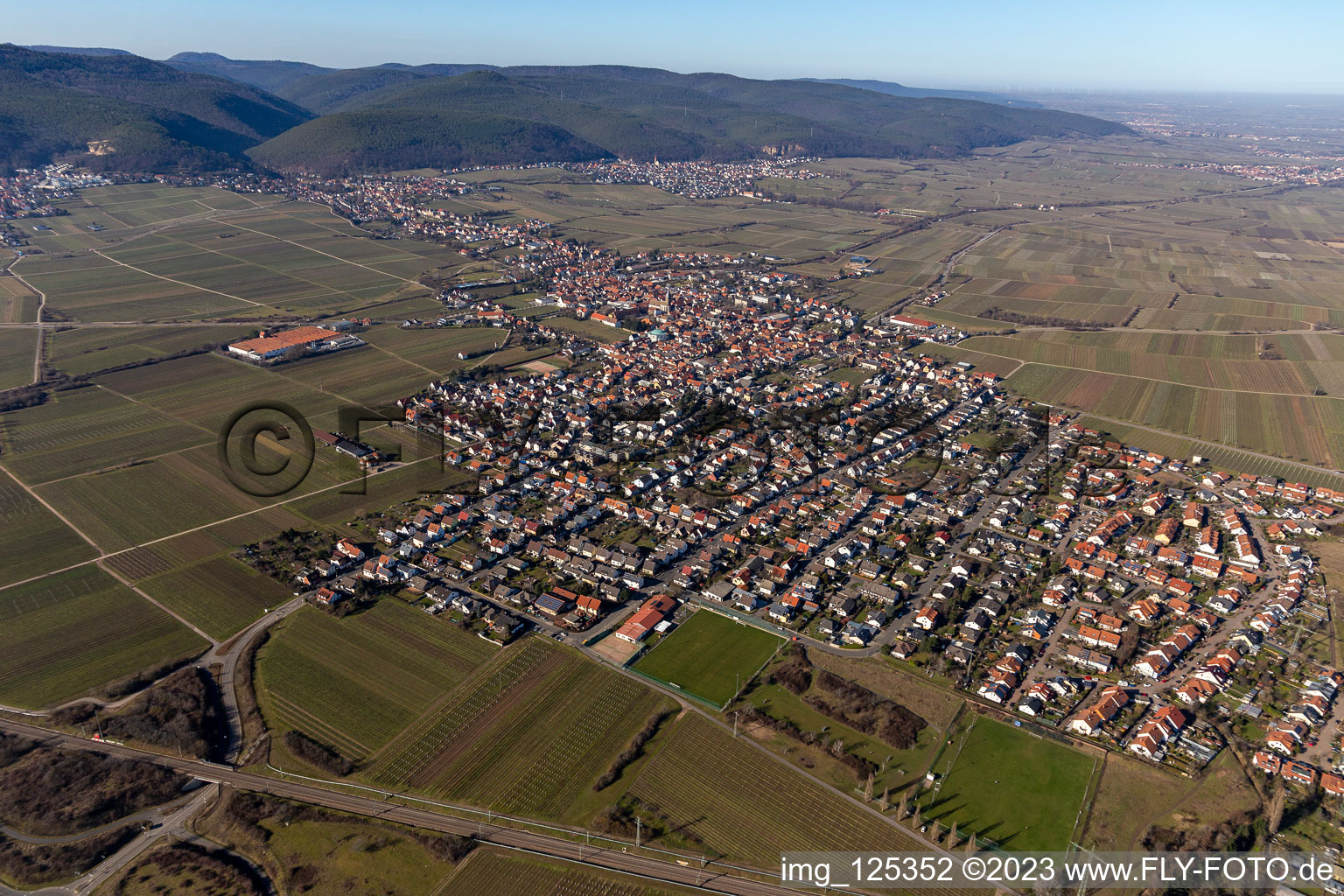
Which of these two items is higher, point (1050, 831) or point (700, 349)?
point (700, 349)

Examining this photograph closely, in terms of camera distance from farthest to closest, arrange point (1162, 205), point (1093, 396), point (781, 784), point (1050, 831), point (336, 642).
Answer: point (1162, 205), point (1093, 396), point (336, 642), point (781, 784), point (1050, 831)

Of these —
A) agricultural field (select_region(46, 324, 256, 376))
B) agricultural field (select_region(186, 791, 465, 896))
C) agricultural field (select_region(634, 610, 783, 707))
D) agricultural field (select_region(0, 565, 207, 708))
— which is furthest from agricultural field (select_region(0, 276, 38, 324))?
agricultural field (select_region(634, 610, 783, 707))

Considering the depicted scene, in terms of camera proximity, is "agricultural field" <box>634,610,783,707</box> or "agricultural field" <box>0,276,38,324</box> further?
"agricultural field" <box>0,276,38,324</box>

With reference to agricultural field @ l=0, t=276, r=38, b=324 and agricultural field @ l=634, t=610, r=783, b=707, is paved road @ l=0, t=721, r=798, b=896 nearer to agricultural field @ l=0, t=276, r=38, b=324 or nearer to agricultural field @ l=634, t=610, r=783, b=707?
agricultural field @ l=634, t=610, r=783, b=707

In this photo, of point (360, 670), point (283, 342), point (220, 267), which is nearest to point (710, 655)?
point (360, 670)

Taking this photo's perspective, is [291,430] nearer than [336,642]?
No

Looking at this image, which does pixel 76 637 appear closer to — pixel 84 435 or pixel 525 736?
pixel 525 736

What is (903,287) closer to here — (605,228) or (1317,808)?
(605,228)

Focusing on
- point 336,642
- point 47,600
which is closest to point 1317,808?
point 336,642
